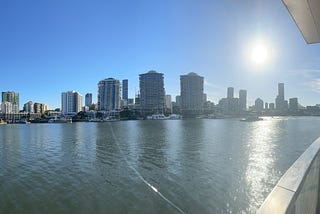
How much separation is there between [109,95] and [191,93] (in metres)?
53.1

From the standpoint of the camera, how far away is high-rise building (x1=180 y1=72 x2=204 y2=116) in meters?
164

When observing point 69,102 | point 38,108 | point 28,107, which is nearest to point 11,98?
point 28,107

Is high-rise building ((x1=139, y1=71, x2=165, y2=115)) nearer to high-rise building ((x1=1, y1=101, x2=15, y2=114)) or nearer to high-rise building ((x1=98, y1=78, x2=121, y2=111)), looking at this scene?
high-rise building ((x1=98, y1=78, x2=121, y2=111))

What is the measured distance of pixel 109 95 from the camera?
15362cm

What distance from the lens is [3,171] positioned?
1491 centimetres

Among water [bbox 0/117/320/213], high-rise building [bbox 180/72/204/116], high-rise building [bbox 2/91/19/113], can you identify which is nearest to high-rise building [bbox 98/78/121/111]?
high-rise building [bbox 180/72/204/116]

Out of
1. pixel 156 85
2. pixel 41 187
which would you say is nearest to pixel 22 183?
pixel 41 187

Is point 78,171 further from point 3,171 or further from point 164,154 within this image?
point 164,154

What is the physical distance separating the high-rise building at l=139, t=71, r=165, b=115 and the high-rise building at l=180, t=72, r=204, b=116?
18.2 metres

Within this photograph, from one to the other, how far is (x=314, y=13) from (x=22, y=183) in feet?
43.6

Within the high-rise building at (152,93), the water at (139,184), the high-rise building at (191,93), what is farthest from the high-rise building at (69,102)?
the water at (139,184)

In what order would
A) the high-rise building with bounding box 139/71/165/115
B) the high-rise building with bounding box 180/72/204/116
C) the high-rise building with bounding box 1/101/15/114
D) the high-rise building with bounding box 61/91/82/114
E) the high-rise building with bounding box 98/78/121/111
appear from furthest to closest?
the high-rise building with bounding box 61/91/82/114, the high-rise building with bounding box 180/72/204/116, the high-rise building with bounding box 1/101/15/114, the high-rise building with bounding box 98/78/121/111, the high-rise building with bounding box 139/71/165/115

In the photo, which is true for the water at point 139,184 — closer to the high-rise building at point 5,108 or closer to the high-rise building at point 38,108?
the high-rise building at point 5,108

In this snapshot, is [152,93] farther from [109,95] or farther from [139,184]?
[139,184]
